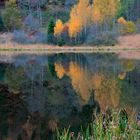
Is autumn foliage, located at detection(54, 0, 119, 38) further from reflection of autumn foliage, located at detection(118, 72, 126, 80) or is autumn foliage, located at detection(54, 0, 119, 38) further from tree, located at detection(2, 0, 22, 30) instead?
reflection of autumn foliage, located at detection(118, 72, 126, 80)

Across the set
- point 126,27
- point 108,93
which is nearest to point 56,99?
point 108,93

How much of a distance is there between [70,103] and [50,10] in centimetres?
8622

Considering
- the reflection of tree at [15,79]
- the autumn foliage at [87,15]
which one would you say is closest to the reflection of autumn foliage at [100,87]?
the reflection of tree at [15,79]

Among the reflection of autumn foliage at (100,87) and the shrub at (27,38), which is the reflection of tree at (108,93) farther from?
the shrub at (27,38)

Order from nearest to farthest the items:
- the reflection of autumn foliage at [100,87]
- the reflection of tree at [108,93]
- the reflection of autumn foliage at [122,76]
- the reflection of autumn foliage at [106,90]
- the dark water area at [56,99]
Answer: the dark water area at [56,99], the reflection of tree at [108,93], the reflection of autumn foliage at [106,90], the reflection of autumn foliage at [100,87], the reflection of autumn foliage at [122,76]

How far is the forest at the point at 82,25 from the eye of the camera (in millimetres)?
81625

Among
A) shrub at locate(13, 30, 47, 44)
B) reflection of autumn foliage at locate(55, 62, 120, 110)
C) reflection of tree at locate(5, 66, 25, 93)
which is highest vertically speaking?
reflection of autumn foliage at locate(55, 62, 120, 110)

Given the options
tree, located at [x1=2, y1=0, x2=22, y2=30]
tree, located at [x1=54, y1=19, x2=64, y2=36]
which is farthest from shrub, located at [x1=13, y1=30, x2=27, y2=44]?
tree, located at [x1=2, y1=0, x2=22, y2=30]

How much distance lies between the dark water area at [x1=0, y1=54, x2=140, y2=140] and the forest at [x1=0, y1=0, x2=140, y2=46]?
133 feet

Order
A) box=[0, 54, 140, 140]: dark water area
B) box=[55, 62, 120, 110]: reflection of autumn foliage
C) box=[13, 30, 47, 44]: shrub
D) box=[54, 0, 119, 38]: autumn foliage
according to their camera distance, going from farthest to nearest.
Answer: box=[13, 30, 47, 44]: shrub, box=[54, 0, 119, 38]: autumn foliage, box=[55, 62, 120, 110]: reflection of autumn foliage, box=[0, 54, 140, 140]: dark water area

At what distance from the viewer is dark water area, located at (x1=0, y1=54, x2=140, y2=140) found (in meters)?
17.0

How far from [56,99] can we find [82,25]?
195ft

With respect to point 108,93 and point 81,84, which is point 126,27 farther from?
Answer: point 108,93

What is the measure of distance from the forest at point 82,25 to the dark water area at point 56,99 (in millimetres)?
40409
